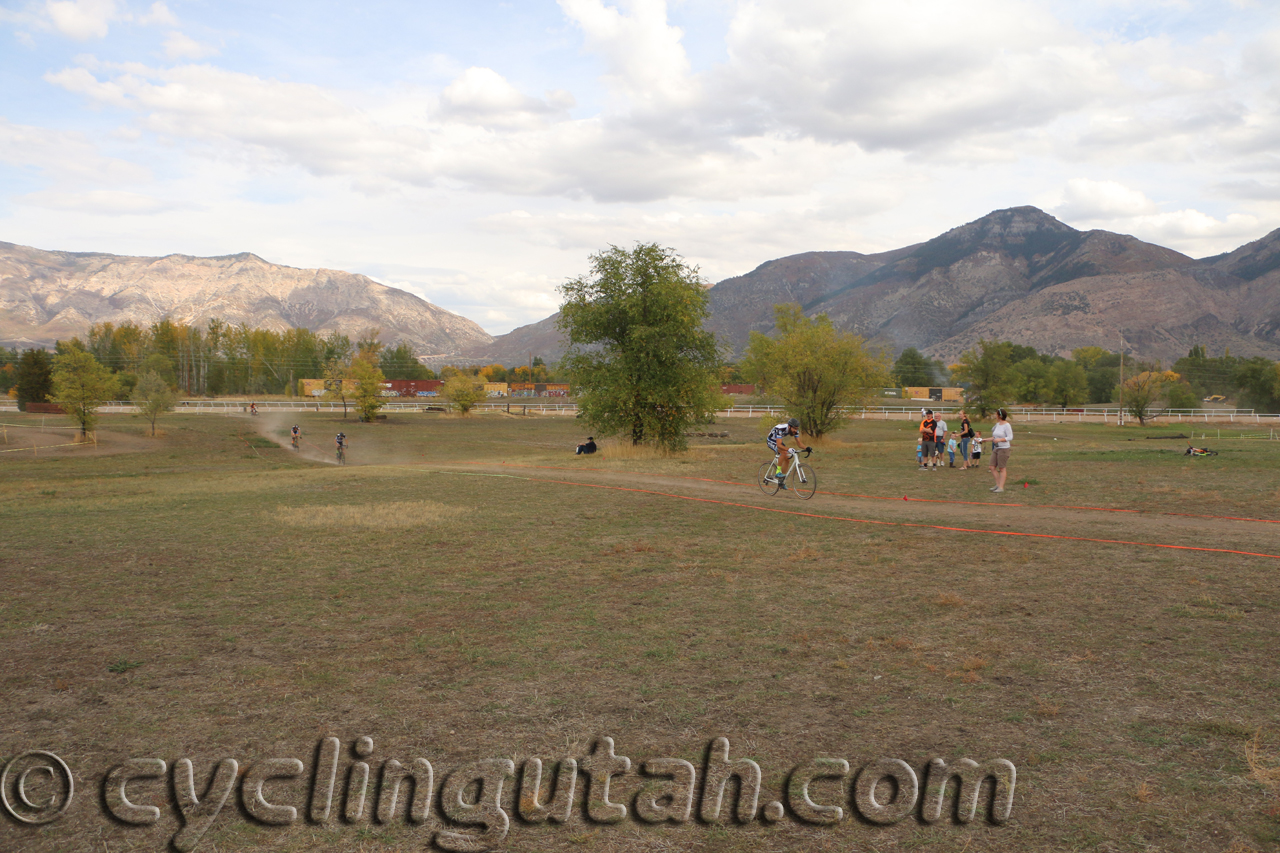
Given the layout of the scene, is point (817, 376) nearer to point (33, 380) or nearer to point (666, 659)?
point (666, 659)

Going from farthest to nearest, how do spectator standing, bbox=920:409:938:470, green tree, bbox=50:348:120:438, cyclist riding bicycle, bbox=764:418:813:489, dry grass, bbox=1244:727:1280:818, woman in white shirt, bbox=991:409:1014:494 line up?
1. green tree, bbox=50:348:120:438
2. spectator standing, bbox=920:409:938:470
3. woman in white shirt, bbox=991:409:1014:494
4. cyclist riding bicycle, bbox=764:418:813:489
5. dry grass, bbox=1244:727:1280:818

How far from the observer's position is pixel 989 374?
214 ft

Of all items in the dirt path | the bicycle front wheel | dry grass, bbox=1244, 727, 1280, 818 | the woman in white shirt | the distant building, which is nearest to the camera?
dry grass, bbox=1244, 727, 1280, 818

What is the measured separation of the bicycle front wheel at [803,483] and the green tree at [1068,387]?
9299 centimetres

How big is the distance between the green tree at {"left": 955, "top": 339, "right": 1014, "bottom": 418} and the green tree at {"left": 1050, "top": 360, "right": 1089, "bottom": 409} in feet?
124

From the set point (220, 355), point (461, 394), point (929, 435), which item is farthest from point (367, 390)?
point (220, 355)

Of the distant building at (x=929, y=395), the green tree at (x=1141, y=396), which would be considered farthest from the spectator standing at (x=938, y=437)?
the distant building at (x=929, y=395)

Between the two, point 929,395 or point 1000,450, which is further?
→ point 929,395

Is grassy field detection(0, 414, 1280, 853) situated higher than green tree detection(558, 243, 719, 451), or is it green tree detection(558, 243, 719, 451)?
green tree detection(558, 243, 719, 451)

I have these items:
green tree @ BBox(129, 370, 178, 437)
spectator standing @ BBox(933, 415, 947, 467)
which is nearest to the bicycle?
spectator standing @ BBox(933, 415, 947, 467)

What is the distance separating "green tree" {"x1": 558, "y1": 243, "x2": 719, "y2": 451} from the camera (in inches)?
1240

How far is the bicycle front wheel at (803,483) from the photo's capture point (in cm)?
1861

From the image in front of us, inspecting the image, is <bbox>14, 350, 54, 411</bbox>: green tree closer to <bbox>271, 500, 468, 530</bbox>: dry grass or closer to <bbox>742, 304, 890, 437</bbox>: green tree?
<bbox>742, 304, 890, 437</bbox>: green tree

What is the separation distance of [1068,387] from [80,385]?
106722 mm
